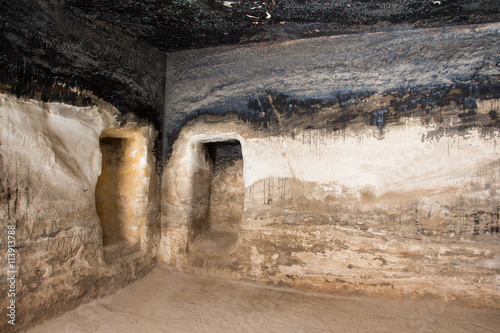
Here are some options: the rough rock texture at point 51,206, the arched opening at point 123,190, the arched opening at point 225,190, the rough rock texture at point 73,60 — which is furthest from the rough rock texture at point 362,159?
the rough rock texture at point 51,206

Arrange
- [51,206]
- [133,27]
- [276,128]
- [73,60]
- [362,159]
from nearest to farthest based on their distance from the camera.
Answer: [51,206] → [73,60] → [362,159] → [133,27] → [276,128]

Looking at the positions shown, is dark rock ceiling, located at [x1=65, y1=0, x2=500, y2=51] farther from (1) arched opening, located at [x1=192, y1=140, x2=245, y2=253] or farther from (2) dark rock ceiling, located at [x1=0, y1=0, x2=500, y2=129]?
(1) arched opening, located at [x1=192, y1=140, x2=245, y2=253]

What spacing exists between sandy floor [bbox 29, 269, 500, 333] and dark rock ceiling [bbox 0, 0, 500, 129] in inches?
77.5

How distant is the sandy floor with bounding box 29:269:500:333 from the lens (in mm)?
2527

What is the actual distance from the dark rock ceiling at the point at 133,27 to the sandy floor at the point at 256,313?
1968 millimetres

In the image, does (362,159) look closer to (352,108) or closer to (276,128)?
(352,108)

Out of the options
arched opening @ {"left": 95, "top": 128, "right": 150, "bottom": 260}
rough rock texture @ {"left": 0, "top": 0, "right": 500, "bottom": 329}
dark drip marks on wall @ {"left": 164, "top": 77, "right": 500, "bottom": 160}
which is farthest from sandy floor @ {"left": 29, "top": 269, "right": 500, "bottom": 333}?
dark drip marks on wall @ {"left": 164, "top": 77, "right": 500, "bottom": 160}

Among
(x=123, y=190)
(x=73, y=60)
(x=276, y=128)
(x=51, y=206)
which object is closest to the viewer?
(x=51, y=206)

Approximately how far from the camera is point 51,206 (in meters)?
2.50

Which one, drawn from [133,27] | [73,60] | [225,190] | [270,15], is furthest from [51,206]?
[270,15]

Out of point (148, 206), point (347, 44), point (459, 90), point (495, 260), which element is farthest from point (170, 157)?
point (495, 260)

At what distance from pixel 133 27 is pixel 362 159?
9.07ft

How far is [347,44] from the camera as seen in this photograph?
10.4ft

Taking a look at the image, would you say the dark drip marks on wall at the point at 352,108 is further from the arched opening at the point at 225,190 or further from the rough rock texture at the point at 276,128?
the arched opening at the point at 225,190
